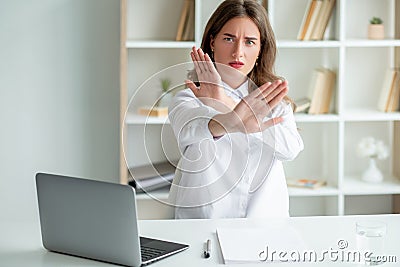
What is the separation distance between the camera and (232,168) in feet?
7.94

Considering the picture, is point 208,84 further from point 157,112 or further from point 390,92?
point 390,92

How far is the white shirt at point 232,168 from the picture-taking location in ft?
7.89

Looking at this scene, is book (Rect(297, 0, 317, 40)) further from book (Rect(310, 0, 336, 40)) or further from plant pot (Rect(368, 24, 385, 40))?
plant pot (Rect(368, 24, 385, 40))

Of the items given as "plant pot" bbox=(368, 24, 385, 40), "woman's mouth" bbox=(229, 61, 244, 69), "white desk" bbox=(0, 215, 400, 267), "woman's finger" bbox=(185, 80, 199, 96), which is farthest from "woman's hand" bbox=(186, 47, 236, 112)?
"plant pot" bbox=(368, 24, 385, 40)

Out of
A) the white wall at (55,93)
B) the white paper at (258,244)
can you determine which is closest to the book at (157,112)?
the white wall at (55,93)

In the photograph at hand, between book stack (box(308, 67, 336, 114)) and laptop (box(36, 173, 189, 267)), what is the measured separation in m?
1.89

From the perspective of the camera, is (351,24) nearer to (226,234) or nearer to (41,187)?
(226,234)

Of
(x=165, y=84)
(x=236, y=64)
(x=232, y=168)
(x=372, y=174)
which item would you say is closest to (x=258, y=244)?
(x=232, y=168)

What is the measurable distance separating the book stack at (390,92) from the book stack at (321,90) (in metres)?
0.27

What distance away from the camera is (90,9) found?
12.9 feet

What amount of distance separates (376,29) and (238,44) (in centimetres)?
158

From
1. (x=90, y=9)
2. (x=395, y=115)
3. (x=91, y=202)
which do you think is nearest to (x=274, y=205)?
(x=91, y=202)

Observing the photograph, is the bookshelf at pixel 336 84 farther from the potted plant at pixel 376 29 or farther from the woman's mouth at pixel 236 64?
→ the woman's mouth at pixel 236 64

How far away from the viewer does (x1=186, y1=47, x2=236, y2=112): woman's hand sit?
2133 mm
